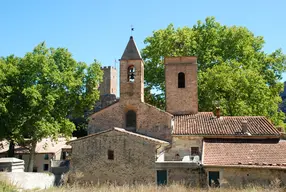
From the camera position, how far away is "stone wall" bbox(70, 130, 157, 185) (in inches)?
736

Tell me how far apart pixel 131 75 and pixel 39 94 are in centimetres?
703

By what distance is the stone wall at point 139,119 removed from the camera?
2144 cm

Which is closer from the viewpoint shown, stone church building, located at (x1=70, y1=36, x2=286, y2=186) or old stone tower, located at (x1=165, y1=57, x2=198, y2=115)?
stone church building, located at (x1=70, y1=36, x2=286, y2=186)

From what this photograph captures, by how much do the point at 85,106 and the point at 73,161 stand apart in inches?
376

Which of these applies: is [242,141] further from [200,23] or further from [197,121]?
[200,23]

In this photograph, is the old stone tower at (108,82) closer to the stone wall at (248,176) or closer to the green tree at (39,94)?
the green tree at (39,94)

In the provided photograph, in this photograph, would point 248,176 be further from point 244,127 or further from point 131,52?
point 131,52

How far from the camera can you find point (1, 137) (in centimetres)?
2386

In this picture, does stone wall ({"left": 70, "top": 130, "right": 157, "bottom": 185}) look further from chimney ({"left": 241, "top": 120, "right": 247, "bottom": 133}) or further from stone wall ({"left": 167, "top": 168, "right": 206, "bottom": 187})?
chimney ({"left": 241, "top": 120, "right": 247, "bottom": 133})

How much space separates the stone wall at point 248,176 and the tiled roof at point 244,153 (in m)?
0.30

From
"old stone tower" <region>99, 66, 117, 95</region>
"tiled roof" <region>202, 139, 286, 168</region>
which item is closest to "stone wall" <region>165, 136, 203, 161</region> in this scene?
"tiled roof" <region>202, 139, 286, 168</region>

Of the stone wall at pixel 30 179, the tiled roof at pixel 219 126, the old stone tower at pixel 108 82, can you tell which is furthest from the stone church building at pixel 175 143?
the old stone tower at pixel 108 82

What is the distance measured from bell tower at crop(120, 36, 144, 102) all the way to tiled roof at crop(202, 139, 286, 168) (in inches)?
238

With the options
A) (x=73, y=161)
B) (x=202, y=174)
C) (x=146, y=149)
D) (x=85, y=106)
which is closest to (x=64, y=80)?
(x=85, y=106)
